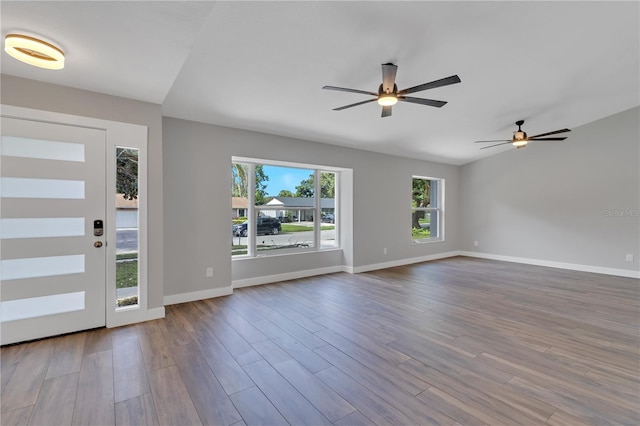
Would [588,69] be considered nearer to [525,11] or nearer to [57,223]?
[525,11]

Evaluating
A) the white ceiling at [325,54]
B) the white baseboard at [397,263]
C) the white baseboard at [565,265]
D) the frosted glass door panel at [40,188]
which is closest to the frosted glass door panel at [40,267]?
the frosted glass door panel at [40,188]

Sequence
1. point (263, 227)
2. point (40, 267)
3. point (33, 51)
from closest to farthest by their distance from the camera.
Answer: point (33, 51), point (40, 267), point (263, 227)

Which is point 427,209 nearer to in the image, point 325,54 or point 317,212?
point 317,212

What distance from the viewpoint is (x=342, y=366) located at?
233 cm

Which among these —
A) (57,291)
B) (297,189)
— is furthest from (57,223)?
(297,189)

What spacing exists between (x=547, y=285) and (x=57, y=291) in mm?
6880

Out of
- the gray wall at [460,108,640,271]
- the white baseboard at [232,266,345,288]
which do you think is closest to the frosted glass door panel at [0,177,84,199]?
the white baseboard at [232,266,345,288]

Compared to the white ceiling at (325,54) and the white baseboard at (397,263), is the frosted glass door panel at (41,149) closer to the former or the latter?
the white ceiling at (325,54)

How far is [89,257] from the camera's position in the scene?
296 centimetres

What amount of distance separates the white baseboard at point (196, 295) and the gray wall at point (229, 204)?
0.06 meters

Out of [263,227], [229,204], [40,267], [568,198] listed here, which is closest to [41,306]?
[40,267]

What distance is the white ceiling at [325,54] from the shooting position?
211cm

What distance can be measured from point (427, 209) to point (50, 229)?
23.9 ft

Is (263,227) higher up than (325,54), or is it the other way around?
(325,54)
